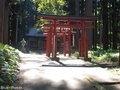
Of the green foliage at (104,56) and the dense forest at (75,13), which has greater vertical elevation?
the dense forest at (75,13)

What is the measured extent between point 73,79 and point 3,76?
98.1 inches

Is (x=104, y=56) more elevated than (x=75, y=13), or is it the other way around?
(x=75, y=13)

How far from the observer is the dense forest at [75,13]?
118 ft

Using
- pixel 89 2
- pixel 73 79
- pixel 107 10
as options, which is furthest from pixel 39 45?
pixel 73 79

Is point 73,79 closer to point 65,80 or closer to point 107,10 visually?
point 65,80

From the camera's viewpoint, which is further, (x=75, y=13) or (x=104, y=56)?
(x=75, y=13)

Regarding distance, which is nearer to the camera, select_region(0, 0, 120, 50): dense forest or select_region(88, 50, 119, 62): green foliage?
select_region(88, 50, 119, 62): green foliage

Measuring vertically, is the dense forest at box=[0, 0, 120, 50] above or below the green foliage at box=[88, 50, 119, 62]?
above

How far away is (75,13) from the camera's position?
40.7m

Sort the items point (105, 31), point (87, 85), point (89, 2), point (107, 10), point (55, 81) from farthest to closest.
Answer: point (107, 10)
point (105, 31)
point (89, 2)
point (55, 81)
point (87, 85)

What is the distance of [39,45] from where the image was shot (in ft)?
157

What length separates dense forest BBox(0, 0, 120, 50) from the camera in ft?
118

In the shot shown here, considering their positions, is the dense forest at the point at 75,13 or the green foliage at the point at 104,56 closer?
the green foliage at the point at 104,56

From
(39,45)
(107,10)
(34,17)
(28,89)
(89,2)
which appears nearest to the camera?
(28,89)
